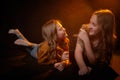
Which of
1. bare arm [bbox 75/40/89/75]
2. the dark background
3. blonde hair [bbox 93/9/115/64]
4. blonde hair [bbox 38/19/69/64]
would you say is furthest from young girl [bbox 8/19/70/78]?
the dark background

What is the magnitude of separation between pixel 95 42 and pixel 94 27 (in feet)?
0.32

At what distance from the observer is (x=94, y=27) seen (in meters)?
1.32

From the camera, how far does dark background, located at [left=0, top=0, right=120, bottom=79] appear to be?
1.86 meters

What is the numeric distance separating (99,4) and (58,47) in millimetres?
582

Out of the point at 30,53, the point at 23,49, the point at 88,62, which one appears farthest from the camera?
the point at 23,49

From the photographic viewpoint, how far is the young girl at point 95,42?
4.30 ft

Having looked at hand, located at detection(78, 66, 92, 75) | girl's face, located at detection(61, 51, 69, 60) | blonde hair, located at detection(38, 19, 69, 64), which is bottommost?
hand, located at detection(78, 66, 92, 75)

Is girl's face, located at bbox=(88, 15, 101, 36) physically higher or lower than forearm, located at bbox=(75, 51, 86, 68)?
higher

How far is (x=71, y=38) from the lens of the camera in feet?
5.68

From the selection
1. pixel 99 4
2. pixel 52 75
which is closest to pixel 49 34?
pixel 52 75

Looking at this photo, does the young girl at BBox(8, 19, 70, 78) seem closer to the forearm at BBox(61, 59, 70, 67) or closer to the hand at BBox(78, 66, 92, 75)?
the forearm at BBox(61, 59, 70, 67)

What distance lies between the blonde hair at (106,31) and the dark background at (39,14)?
1.69 feet

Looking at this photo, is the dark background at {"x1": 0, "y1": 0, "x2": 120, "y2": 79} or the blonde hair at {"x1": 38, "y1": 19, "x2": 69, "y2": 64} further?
the dark background at {"x1": 0, "y1": 0, "x2": 120, "y2": 79}

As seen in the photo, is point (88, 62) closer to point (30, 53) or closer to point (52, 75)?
point (52, 75)
